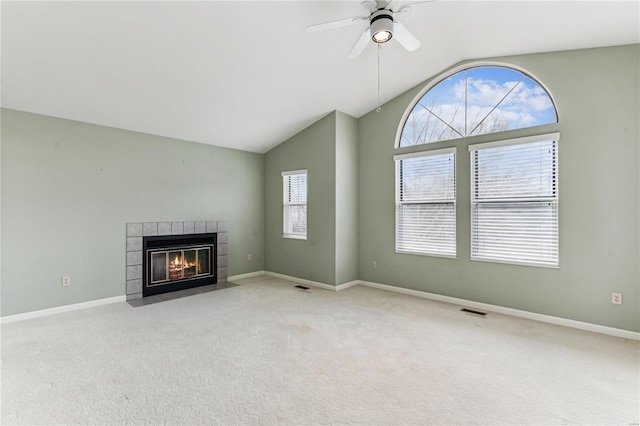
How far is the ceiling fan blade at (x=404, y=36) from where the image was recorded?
2408mm

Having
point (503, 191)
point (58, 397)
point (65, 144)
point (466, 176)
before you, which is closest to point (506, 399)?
Answer: point (503, 191)

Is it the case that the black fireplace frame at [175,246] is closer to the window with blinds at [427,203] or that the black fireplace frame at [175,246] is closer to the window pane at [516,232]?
the window with blinds at [427,203]

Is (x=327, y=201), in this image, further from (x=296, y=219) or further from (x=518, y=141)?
(x=518, y=141)

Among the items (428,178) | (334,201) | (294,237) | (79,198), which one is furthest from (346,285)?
(79,198)

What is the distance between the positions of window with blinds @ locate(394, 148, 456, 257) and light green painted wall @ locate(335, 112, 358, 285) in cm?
76

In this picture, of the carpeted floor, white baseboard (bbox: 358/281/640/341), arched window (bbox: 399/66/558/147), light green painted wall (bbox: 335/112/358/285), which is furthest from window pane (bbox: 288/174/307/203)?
the carpeted floor

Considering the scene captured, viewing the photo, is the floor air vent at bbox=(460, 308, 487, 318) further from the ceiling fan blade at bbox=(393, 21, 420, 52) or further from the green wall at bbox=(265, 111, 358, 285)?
the ceiling fan blade at bbox=(393, 21, 420, 52)

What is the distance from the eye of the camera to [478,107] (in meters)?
4.02

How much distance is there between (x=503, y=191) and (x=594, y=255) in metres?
1.11

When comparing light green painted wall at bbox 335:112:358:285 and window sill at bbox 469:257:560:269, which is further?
light green painted wall at bbox 335:112:358:285

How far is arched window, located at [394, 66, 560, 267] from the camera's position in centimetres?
353

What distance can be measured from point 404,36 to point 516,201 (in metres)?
2.45

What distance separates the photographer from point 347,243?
5000mm

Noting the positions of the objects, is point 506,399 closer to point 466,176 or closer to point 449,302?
point 449,302
